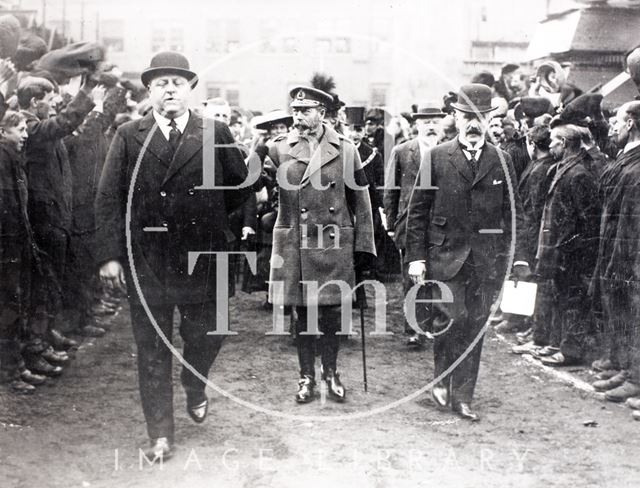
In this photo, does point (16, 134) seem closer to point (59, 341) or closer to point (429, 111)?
point (59, 341)

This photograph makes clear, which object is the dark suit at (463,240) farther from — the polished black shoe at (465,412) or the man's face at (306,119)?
the man's face at (306,119)

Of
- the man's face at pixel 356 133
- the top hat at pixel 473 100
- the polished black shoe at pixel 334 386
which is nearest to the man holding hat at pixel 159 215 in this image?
the polished black shoe at pixel 334 386

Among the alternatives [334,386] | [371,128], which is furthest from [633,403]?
[371,128]

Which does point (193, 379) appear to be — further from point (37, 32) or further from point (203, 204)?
point (37, 32)

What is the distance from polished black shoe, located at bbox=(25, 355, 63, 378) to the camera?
239 inches

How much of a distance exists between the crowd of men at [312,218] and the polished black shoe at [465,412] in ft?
0.03

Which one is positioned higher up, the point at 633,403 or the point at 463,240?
the point at 463,240

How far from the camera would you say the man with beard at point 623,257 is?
5.62m

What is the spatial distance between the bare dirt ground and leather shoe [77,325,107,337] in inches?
31.8

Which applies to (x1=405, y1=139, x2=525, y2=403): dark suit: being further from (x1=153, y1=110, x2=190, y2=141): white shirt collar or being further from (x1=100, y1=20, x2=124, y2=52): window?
(x1=100, y1=20, x2=124, y2=52): window

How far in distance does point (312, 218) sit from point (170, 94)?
61.0 inches

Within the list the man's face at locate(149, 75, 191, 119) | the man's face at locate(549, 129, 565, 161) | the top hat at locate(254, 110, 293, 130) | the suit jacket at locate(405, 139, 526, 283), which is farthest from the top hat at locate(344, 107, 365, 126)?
the man's face at locate(149, 75, 191, 119)

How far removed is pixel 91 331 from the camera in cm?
752

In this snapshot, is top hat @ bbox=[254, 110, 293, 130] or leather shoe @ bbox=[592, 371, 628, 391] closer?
leather shoe @ bbox=[592, 371, 628, 391]
